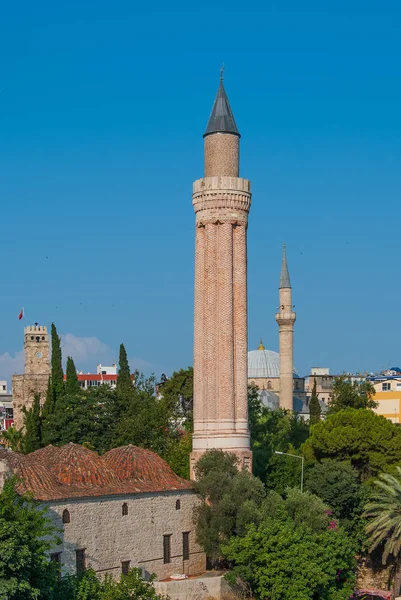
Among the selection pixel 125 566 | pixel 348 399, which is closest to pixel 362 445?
pixel 125 566

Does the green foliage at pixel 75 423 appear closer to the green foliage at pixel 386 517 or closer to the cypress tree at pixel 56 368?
the cypress tree at pixel 56 368

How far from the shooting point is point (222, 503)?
39406 mm

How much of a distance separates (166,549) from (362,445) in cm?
1429

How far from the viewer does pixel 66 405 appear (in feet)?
181

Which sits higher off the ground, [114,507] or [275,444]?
[275,444]

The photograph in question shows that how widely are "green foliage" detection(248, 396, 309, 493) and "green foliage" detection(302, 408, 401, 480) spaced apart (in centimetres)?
160

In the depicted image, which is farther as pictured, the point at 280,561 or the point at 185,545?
the point at 185,545

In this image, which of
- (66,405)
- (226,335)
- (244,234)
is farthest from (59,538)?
(66,405)

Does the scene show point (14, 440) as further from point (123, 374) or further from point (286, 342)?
point (286, 342)

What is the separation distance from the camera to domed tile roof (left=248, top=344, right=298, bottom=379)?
413 feet

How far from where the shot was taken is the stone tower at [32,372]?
3063 inches

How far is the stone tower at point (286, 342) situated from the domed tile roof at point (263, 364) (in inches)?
1510

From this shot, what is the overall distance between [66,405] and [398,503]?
18.4m

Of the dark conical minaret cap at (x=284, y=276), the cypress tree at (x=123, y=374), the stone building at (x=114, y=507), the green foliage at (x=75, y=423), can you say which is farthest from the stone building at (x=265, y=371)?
the stone building at (x=114, y=507)
